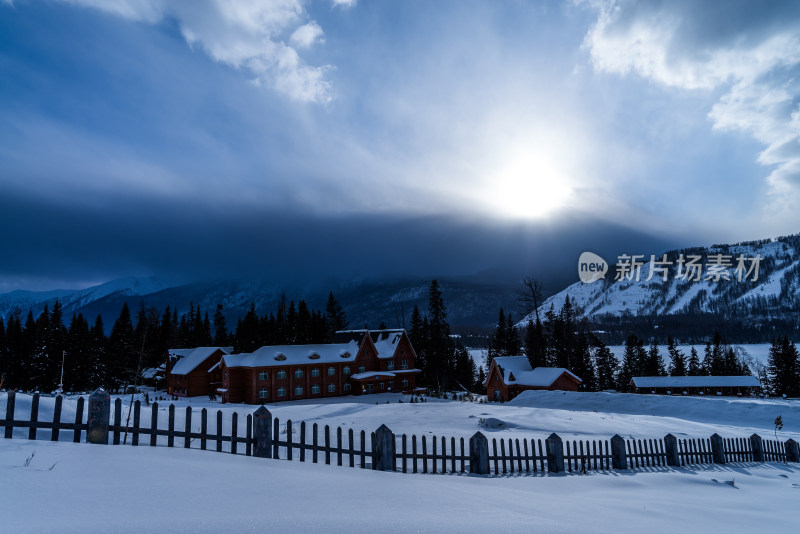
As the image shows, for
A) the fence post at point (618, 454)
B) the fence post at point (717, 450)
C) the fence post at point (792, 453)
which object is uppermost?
the fence post at point (618, 454)

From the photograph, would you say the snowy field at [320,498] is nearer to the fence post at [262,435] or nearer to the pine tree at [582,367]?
the fence post at [262,435]

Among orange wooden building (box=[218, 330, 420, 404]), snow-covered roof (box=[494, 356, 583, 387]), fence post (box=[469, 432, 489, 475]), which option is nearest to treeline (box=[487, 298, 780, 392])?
snow-covered roof (box=[494, 356, 583, 387])

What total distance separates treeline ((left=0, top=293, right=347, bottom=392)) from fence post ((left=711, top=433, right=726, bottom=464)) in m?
53.9

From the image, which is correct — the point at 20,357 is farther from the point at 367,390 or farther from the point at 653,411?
the point at 653,411

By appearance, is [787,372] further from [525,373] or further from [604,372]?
[525,373]

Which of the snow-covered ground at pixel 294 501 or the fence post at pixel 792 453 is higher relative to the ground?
the snow-covered ground at pixel 294 501

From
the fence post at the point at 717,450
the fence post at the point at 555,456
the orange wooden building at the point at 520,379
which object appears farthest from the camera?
the orange wooden building at the point at 520,379

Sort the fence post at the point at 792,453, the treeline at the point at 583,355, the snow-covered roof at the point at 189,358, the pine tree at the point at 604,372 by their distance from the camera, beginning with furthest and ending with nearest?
the pine tree at the point at 604,372 < the treeline at the point at 583,355 < the snow-covered roof at the point at 189,358 < the fence post at the point at 792,453

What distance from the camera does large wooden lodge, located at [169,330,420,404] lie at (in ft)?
172

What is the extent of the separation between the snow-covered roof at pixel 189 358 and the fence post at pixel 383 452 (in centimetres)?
5678

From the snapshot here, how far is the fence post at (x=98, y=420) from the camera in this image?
8.62m

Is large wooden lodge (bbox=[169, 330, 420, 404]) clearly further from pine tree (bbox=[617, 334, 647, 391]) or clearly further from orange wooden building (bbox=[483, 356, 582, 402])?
pine tree (bbox=[617, 334, 647, 391])

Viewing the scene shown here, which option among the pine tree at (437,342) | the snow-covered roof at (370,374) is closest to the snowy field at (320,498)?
the snow-covered roof at (370,374)

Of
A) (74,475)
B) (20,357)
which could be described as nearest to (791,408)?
(74,475)
